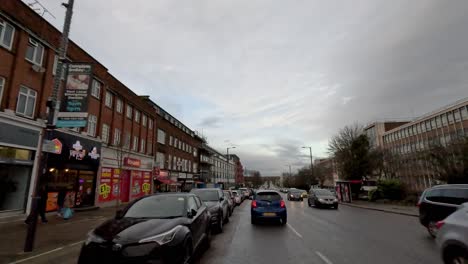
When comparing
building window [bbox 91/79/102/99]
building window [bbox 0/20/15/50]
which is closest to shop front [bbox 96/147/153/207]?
building window [bbox 91/79/102/99]

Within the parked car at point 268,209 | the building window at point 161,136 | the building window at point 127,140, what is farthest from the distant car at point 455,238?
the building window at point 161,136

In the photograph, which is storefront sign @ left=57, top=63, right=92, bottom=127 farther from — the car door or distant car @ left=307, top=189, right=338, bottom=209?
distant car @ left=307, top=189, right=338, bottom=209

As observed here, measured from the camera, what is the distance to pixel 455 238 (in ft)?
14.7

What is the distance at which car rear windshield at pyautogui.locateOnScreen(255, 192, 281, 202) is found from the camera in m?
12.9

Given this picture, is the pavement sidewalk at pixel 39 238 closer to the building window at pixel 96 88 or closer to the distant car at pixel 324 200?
the building window at pixel 96 88

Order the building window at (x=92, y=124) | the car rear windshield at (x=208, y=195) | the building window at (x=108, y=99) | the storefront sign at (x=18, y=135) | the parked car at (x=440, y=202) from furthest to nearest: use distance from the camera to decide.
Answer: the building window at (x=108, y=99) < the building window at (x=92, y=124) < the storefront sign at (x=18, y=135) < the car rear windshield at (x=208, y=195) < the parked car at (x=440, y=202)

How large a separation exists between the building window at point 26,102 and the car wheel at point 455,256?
18080 millimetres

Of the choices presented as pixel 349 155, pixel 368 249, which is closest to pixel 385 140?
pixel 349 155

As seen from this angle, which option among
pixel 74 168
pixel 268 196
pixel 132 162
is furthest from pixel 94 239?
pixel 132 162

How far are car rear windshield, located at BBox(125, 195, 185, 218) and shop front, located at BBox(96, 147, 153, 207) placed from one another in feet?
43.2

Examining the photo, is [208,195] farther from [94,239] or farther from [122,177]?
[122,177]

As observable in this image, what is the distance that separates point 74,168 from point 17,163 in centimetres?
497

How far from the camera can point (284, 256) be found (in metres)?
6.90

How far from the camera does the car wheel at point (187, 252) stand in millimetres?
5237
